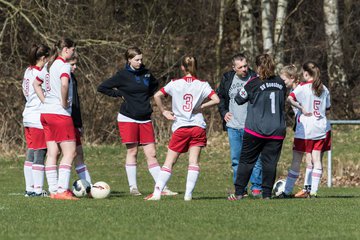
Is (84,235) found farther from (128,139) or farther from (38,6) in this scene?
(38,6)

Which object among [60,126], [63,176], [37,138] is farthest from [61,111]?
[37,138]

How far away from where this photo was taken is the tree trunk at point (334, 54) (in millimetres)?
28875

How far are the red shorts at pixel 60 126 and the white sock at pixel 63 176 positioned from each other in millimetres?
346

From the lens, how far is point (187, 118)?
1265 cm

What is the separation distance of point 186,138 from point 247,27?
16.6 meters

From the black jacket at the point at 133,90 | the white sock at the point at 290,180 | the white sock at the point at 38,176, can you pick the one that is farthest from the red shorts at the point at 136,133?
the white sock at the point at 290,180

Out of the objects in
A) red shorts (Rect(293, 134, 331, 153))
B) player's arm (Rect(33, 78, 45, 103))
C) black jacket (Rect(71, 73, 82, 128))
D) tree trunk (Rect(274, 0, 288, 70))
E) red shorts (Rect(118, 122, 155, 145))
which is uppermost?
tree trunk (Rect(274, 0, 288, 70))

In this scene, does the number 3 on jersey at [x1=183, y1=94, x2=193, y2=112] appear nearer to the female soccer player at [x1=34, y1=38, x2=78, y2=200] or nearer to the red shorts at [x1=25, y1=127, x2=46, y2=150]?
the female soccer player at [x1=34, y1=38, x2=78, y2=200]

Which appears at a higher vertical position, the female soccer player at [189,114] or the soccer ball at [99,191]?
the female soccer player at [189,114]

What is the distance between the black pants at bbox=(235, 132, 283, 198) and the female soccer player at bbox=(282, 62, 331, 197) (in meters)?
0.98

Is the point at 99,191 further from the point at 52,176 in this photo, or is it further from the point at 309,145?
the point at 309,145

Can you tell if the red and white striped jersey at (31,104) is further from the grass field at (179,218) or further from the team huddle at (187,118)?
the grass field at (179,218)

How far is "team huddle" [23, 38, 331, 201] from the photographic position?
12.7 m

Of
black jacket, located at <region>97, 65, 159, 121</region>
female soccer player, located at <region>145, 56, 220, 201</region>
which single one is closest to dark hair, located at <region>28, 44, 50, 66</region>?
black jacket, located at <region>97, 65, 159, 121</region>
